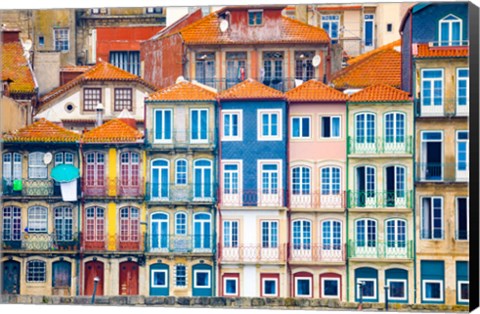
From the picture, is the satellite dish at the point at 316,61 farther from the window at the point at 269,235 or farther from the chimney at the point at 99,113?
the chimney at the point at 99,113

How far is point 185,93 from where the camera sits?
4150cm

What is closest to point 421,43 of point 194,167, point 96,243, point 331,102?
point 331,102

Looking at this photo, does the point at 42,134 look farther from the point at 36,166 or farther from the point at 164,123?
the point at 164,123

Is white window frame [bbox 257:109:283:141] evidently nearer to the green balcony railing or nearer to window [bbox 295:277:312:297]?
the green balcony railing

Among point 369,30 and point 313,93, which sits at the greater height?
point 369,30

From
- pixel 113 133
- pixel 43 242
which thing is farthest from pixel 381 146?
pixel 43 242

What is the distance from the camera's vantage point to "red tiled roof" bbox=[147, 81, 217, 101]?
41.4 meters

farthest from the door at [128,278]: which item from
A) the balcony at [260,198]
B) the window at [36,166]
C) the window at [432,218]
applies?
the window at [432,218]

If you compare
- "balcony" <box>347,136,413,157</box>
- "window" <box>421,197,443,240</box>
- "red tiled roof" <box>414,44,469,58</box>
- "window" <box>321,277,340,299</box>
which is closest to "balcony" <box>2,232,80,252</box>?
"window" <box>321,277,340,299</box>

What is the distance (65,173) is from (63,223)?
43.7 inches

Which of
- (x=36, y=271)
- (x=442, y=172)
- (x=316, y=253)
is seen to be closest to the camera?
(x=442, y=172)

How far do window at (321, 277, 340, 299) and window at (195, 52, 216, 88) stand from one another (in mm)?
4814

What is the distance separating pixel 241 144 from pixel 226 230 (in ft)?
6.15

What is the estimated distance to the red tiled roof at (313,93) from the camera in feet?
135
